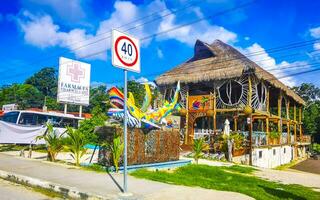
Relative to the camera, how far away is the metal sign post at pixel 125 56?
635 centimetres

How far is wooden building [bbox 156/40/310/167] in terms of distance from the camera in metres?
23.4

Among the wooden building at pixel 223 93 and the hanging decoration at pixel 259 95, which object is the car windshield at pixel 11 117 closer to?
the wooden building at pixel 223 93

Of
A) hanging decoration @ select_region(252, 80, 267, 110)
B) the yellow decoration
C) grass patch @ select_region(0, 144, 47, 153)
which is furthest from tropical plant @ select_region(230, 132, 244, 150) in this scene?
grass patch @ select_region(0, 144, 47, 153)

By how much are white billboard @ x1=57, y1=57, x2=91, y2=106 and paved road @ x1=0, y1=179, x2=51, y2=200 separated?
1850cm

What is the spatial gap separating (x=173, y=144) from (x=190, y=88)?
15287 mm

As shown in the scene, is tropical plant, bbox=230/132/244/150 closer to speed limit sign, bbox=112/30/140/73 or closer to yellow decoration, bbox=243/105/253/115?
yellow decoration, bbox=243/105/253/115

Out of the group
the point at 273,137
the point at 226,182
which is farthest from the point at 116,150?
the point at 273,137

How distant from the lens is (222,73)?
2397 centimetres

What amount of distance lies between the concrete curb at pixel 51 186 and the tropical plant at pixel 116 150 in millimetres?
2665

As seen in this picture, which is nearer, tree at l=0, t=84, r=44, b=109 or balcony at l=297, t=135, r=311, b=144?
balcony at l=297, t=135, r=311, b=144

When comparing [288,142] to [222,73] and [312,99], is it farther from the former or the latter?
[312,99]

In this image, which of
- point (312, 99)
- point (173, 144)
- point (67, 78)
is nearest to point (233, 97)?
point (67, 78)

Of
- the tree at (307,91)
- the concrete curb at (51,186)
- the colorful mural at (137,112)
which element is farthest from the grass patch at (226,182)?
the tree at (307,91)

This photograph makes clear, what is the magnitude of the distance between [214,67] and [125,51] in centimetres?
1982
